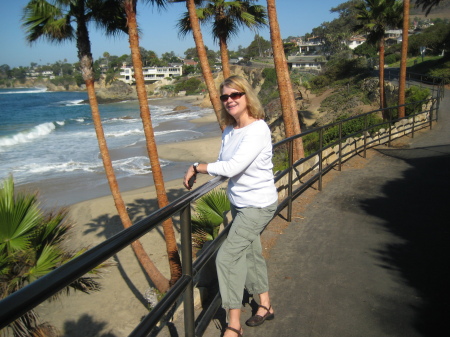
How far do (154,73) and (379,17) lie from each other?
12095 centimetres

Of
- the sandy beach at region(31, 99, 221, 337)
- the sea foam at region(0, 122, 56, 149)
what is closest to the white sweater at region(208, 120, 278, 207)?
the sandy beach at region(31, 99, 221, 337)

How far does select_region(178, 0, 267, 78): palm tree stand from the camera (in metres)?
14.4

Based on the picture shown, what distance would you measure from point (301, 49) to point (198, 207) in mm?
123470

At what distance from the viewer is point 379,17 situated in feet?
75.6

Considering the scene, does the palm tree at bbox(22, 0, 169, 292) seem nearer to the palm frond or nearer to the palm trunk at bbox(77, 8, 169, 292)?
the palm trunk at bbox(77, 8, 169, 292)

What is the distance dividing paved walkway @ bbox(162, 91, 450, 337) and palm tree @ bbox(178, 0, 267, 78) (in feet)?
30.6

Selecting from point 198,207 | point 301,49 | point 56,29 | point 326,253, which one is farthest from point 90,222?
point 301,49

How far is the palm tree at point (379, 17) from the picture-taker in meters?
22.8

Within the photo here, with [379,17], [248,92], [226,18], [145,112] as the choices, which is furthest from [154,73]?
[248,92]

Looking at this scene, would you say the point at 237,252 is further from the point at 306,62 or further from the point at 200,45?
the point at 306,62

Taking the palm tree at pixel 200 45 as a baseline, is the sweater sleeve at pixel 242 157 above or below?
below

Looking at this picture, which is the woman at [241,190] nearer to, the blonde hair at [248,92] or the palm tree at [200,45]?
the blonde hair at [248,92]

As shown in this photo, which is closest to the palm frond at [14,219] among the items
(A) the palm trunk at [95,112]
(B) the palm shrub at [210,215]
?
(B) the palm shrub at [210,215]

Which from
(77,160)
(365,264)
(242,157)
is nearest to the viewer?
(242,157)
